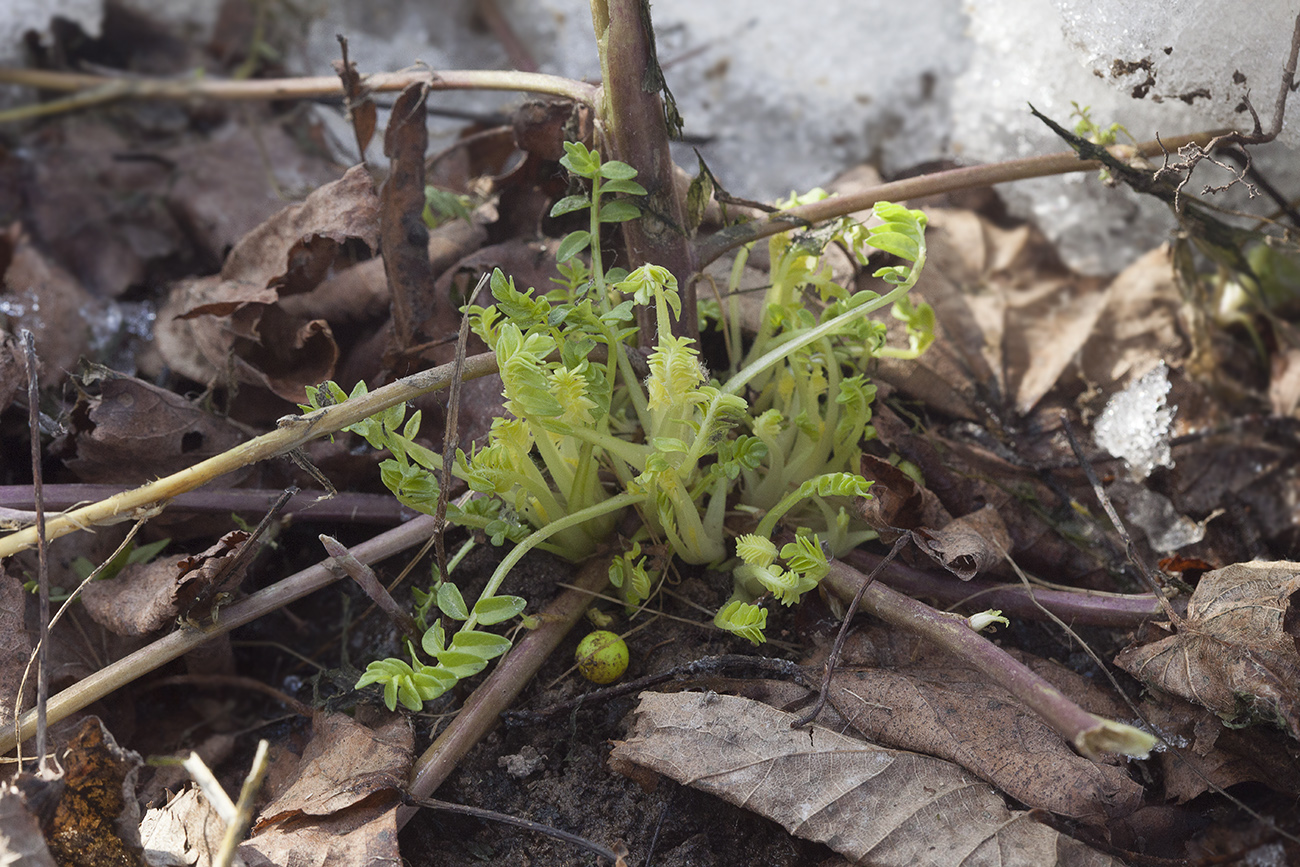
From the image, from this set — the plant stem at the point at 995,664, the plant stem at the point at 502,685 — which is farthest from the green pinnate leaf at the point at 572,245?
the plant stem at the point at 995,664

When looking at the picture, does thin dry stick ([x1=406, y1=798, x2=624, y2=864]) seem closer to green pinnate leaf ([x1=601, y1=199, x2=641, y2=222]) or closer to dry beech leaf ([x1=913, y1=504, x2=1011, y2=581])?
dry beech leaf ([x1=913, y1=504, x2=1011, y2=581])

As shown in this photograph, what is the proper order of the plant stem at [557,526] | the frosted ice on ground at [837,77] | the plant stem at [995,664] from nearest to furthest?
the plant stem at [995,664] < the plant stem at [557,526] < the frosted ice on ground at [837,77]

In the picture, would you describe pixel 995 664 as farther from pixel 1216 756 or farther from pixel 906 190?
pixel 906 190

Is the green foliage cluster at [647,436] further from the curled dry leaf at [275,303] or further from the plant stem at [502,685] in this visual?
the curled dry leaf at [275,303]


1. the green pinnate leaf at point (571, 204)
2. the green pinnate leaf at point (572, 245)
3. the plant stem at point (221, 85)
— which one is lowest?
the green pinnate leaf at point (572, 245)

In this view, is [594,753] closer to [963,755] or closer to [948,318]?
[963,755]

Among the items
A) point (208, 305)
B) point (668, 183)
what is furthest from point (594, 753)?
point (208, 305)
